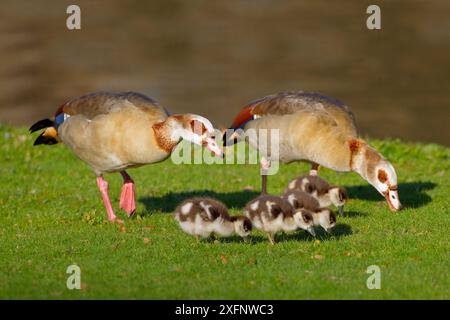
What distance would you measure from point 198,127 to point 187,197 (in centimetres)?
274

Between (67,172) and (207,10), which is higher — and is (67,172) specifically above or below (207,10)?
below

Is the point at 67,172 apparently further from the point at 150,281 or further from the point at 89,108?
the point at 150,281

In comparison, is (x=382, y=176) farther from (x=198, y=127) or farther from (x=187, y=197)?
(x=187, y=197)

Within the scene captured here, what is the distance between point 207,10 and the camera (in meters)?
31.3

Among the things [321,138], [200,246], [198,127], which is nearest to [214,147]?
[198,127]

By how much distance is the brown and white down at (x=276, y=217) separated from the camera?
10.3m

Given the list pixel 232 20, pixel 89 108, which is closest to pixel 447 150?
pixel 89 108

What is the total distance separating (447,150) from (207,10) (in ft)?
52.7

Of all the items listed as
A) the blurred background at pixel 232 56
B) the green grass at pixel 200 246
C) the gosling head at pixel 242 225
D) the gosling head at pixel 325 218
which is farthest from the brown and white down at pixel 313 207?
the blurred background at pixel 232 56

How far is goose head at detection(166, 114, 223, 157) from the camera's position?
436 inches

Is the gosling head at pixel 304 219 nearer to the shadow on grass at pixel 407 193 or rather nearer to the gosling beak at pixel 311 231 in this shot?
the gosling beak at pixel 311 231

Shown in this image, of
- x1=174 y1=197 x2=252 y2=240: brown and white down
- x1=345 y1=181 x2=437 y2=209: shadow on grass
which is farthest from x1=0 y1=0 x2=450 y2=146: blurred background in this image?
x1=174 y1=197 x2=252 y2=240: brown and white down

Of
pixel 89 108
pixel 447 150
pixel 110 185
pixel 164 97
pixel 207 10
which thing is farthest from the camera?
pixel 207 10

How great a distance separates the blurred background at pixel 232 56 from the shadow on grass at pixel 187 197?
8.37m
